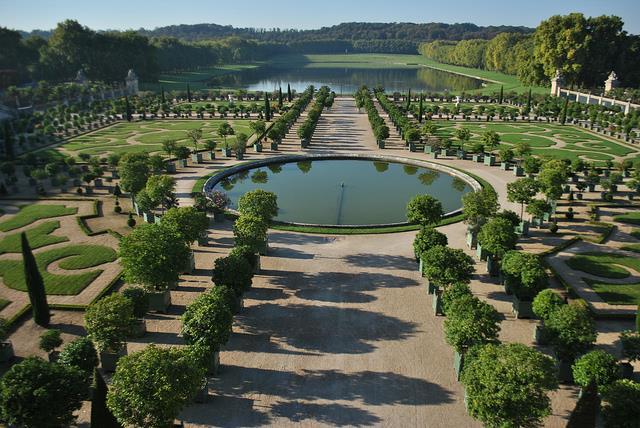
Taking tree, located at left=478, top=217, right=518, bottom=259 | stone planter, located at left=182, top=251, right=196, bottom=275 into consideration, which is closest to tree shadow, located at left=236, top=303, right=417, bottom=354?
stone planter, located at left=182, top=251, right=196, bottom=275

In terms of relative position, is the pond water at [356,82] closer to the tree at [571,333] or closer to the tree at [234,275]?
the tree at [234,275]

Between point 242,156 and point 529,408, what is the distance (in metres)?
45.9

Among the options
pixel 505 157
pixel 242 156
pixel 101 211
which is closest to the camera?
pixel 101 211

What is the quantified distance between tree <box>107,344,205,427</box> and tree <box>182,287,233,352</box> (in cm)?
282

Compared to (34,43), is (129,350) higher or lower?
lower

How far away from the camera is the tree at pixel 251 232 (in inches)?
1109

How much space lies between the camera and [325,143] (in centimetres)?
6425

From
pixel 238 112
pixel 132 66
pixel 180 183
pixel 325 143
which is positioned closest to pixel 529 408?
pixel 180 183

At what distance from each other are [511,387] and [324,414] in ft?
21.9

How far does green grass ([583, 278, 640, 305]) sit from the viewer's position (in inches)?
1012

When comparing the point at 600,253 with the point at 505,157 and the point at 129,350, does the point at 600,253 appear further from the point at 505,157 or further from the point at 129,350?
the point at 129,350

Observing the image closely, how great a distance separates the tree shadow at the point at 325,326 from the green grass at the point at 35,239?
17581mm

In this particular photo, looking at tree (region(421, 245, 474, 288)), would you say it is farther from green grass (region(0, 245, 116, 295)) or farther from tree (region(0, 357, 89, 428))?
green grass (region(0, 245, 116, 295))

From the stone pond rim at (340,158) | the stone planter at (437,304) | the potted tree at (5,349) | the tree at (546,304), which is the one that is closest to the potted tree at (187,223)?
the potted tree at (5,349)
